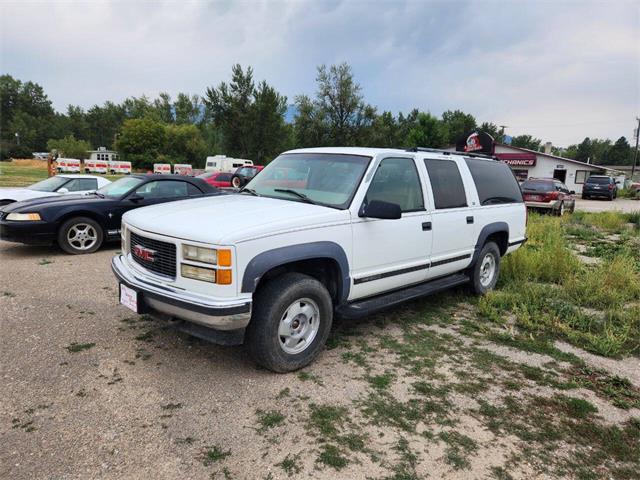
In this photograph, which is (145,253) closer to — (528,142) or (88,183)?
(88,183)

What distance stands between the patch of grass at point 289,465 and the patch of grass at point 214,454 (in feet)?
1.10

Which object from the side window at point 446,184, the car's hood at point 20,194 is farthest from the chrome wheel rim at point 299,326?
the car's hood at point 20,194

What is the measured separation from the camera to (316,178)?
13.9ft

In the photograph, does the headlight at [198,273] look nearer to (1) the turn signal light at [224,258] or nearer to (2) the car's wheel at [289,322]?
(1) the turn signal light at [224,258]

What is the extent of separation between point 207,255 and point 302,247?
75 cm

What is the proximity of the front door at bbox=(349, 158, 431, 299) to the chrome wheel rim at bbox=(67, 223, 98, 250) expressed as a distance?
5666mm

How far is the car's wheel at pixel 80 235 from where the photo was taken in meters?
7.18

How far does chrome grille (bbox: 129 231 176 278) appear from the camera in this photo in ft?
10.7

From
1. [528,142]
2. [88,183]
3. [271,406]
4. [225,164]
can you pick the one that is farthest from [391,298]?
[528,142]

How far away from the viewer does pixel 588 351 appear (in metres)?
4.29

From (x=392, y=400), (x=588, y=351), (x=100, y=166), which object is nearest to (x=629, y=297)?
(x=588, y=351)

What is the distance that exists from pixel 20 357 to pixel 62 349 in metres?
0.31

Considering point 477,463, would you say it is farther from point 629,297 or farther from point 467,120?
point 467,120

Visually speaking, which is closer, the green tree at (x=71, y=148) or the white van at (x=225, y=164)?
the white van at (x=225, y=164)
